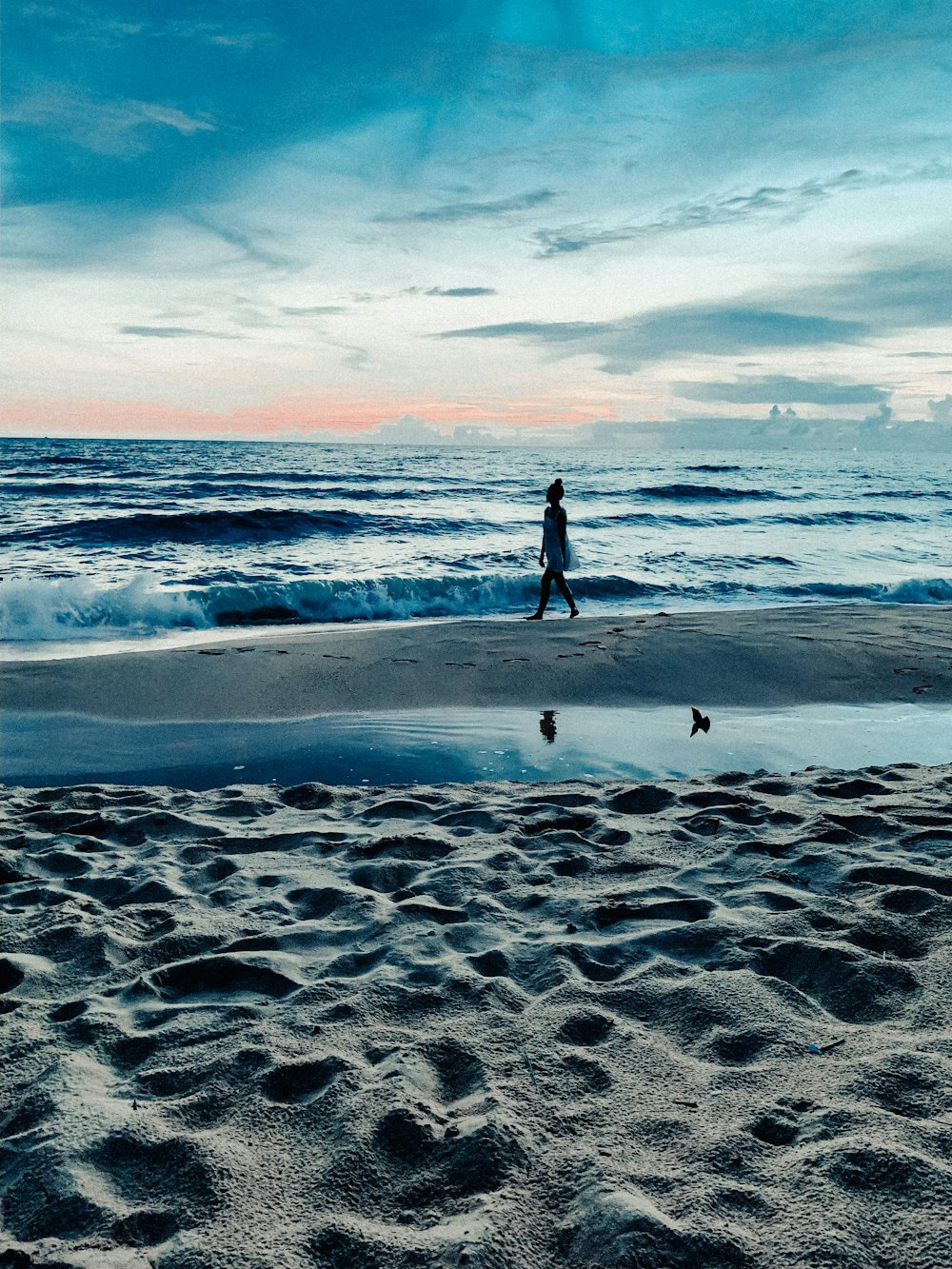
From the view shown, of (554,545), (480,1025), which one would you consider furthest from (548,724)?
(554,545)

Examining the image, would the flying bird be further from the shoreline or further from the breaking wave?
the breaking wave

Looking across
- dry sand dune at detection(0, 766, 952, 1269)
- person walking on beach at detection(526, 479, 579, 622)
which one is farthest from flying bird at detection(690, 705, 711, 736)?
person walking on beach at detection(526, 479, 579, 622)

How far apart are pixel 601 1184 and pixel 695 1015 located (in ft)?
2.81

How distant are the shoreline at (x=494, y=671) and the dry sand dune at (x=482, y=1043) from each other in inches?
138

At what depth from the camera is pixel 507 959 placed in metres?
3.24

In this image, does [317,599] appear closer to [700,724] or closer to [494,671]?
[494,671]

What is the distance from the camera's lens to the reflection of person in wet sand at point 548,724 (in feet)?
23.1

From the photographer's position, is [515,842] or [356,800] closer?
[515,842]

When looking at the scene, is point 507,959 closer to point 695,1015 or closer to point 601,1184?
point 695,1015

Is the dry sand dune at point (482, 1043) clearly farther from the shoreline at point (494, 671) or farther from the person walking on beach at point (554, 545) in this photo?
the person walking on beach at point (554, 545)

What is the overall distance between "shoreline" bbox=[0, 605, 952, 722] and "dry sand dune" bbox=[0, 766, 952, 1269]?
3.50 metres

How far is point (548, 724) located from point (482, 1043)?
187 inches

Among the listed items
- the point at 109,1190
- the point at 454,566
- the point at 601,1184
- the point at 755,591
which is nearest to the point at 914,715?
the point at 601,1184

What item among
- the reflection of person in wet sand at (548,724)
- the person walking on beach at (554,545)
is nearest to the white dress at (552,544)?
the person walking on beach at (554,545)
